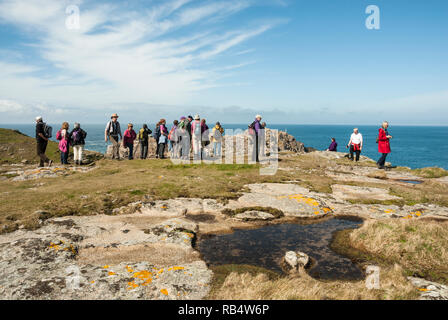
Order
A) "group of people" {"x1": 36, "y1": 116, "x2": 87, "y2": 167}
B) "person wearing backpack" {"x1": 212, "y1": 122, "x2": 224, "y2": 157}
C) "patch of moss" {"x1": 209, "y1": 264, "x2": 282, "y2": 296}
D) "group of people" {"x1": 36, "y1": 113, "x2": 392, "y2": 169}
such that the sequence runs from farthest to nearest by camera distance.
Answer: "person wearing backpack" {"x1": 212, "y1": 122, "x2": 224, "y2": 157} < "group of people" {"x1": 36, "y1": 113, "x2": 392, "y2": 169} < "group of people" {"x1": 36, "y1": 116, "x2": 87, "y2": 167} < "patch of moss" {"x1": 209, "y1": 264, "x2": 282, "y2": 296}

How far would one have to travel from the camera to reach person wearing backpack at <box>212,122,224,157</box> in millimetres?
25766

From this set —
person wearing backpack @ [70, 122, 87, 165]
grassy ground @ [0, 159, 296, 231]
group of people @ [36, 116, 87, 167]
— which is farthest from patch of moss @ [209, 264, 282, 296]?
person wearing backpack @ [70, 122, 87, 165]

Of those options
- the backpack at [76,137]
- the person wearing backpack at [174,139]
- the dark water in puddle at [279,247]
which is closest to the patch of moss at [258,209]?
the dark water in puddle at [279,247]

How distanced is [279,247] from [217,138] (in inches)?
748

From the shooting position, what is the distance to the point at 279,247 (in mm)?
8445

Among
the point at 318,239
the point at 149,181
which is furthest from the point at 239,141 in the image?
the point at 318,239

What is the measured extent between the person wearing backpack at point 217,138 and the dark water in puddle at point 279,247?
16.1m

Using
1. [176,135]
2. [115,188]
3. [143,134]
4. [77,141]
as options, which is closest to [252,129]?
[176,135]

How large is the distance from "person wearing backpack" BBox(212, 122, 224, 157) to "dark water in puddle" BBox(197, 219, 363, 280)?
1607 cm

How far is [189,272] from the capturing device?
6660mm

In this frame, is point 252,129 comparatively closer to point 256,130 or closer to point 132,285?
point 256,130

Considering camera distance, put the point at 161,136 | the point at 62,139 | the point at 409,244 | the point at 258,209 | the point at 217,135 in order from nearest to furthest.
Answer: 1. the point at 409,244
2. the point at 258,209
3. the point at 62,139
4. the point at 161,136
5. the point at 217,135

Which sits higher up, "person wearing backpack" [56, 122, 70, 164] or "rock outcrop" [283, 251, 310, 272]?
"person wearing backpack" [56, 122, 70, 164]

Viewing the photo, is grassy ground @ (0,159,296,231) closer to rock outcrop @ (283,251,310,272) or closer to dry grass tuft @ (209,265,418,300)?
rock outcrop @ (283,251,310,272)
